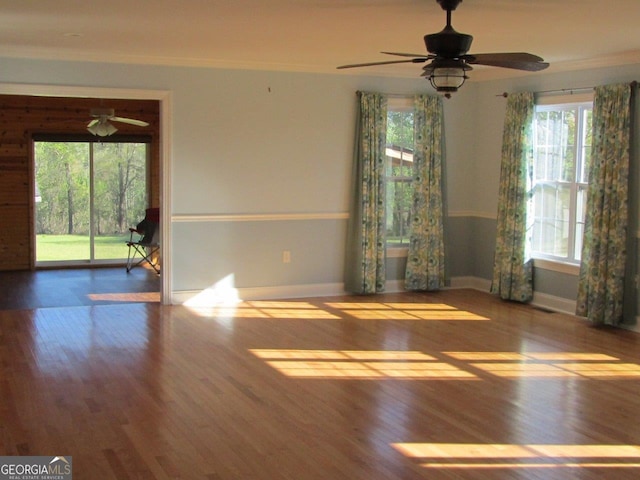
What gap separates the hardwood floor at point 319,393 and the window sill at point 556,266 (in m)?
0.51

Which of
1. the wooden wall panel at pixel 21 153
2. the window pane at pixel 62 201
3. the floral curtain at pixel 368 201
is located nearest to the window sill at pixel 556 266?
the floral curtain at pixel 368 201

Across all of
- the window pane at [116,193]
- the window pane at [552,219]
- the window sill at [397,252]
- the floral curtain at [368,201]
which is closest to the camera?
the window pane at [552,219]

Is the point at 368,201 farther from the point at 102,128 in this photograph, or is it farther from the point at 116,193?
the point at 116,193

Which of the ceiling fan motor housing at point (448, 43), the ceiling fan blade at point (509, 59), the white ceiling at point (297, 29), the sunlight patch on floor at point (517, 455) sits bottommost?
the sunlight patch on floor at point (517, 455)

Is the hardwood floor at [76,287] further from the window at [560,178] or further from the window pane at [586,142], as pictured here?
the window pane at [586,142]

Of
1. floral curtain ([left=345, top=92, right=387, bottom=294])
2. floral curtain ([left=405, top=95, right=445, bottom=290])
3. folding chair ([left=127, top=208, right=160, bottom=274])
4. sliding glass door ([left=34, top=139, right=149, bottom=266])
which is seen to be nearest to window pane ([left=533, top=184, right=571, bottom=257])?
floral curtain ([left=405, top=95, right=445, bottom=290])

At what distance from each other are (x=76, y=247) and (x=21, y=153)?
1498 mm

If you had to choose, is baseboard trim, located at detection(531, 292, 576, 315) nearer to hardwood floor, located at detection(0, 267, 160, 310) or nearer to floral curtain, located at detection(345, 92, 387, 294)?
floral curtain, located at detection(345, 92, 387, 294)

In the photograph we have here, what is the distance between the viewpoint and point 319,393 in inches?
197

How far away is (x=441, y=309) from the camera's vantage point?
7758 mm

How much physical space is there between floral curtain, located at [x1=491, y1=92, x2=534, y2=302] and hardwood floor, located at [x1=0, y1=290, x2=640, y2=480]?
0.54 m

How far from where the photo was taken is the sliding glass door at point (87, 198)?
1078 centimetres

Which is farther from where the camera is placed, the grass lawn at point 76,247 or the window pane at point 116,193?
the window pane at point 116,193

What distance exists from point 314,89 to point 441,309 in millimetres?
2627
